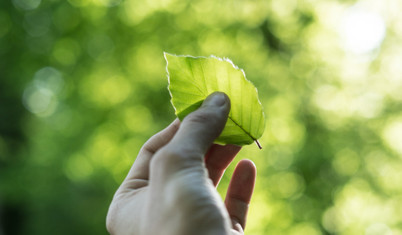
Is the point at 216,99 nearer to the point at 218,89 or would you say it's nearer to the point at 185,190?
the point at 218,89

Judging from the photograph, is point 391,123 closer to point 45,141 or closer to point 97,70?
point 97,70

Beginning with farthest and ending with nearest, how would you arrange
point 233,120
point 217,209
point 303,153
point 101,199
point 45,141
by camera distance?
point 101,199, point 45,141, point 303,153, point 233,120, point 217,209

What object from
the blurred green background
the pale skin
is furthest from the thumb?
the blurred green background

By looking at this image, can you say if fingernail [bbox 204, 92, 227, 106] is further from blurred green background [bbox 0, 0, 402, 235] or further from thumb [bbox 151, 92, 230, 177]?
blurred green background [bbox 0, 0, 402, 235]

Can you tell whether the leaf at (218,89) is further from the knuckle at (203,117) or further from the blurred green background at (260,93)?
the blurred green background at (260,93)

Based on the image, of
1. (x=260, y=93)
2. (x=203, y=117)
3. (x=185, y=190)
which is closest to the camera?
(x=185, y=190)

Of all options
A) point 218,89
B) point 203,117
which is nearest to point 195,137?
point 203,117

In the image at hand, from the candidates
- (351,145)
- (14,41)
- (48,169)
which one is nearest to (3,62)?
(14,41)
